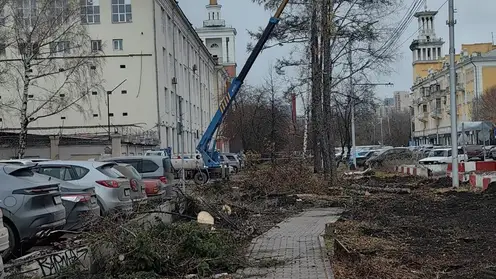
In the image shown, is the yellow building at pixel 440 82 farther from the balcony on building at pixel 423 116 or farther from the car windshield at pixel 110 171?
the car windshield at pixel 110 171

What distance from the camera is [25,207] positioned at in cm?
923

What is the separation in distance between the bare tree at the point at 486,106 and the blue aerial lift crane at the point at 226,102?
39.2 meters

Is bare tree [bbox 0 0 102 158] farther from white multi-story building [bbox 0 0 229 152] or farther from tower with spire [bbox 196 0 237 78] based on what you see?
tower with spire [bbox 196 0 237 78]

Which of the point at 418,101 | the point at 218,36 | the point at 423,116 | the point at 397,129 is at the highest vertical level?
the point at 218,36

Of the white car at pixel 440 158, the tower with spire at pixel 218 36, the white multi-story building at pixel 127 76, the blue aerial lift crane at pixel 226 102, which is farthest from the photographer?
the tower with spire at pixel 218 36

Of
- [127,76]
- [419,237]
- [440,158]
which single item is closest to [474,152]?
[440,158]

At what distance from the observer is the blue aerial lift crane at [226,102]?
26741 mm

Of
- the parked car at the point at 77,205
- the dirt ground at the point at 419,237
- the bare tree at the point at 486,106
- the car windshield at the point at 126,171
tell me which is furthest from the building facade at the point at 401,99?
the parked car at the point at 77,205

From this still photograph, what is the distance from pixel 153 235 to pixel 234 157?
1731 inches

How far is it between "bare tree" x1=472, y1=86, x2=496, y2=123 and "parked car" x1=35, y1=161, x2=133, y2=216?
57106 millimetres

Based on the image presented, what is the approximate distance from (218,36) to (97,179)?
103 meters

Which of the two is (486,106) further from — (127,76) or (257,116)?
(127,76)

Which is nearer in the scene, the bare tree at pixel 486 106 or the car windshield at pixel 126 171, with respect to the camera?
the car windshield at pixel 126 171

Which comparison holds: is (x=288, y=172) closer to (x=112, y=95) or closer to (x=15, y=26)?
(x=15, y=26)
